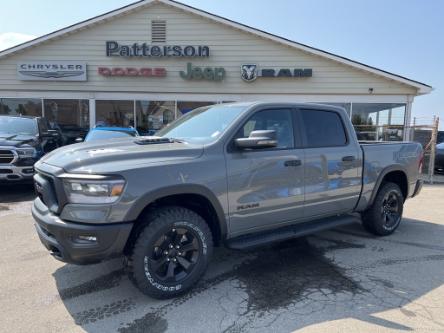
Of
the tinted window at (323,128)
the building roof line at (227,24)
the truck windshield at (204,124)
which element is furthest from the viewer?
the building roof line at (227,24)

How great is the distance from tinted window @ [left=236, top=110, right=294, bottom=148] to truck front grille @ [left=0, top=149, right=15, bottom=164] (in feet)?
18.9

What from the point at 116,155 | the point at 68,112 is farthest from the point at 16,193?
the point at 68,112

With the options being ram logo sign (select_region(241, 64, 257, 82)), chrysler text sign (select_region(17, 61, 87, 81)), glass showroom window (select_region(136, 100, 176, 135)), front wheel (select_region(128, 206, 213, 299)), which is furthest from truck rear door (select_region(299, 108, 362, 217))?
chrysler text sign (select_region(17, 61, 87, 81))

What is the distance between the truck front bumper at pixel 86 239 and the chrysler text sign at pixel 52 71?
12269 millimetres

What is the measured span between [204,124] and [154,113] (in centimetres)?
1051

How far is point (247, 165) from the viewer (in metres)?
3.54

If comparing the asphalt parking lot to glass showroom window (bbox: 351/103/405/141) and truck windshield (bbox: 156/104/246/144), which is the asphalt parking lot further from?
glass showroom window (bbox: 351/103/405/141)

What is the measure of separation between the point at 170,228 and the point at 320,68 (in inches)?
486

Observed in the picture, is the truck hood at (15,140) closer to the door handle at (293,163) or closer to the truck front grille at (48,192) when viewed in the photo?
the truck front grille at (48,192)

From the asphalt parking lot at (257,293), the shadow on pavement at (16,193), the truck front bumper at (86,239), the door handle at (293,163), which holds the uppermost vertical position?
the door handle at (293,163)

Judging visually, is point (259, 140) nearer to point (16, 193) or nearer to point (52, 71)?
point (16, 193)

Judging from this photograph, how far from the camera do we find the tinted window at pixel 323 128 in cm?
424

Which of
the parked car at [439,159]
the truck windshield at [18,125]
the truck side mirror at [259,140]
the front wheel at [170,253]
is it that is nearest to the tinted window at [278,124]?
the truck side mirror at [259,140]

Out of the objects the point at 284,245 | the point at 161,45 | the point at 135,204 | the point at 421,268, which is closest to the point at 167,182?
the point at 135,204
